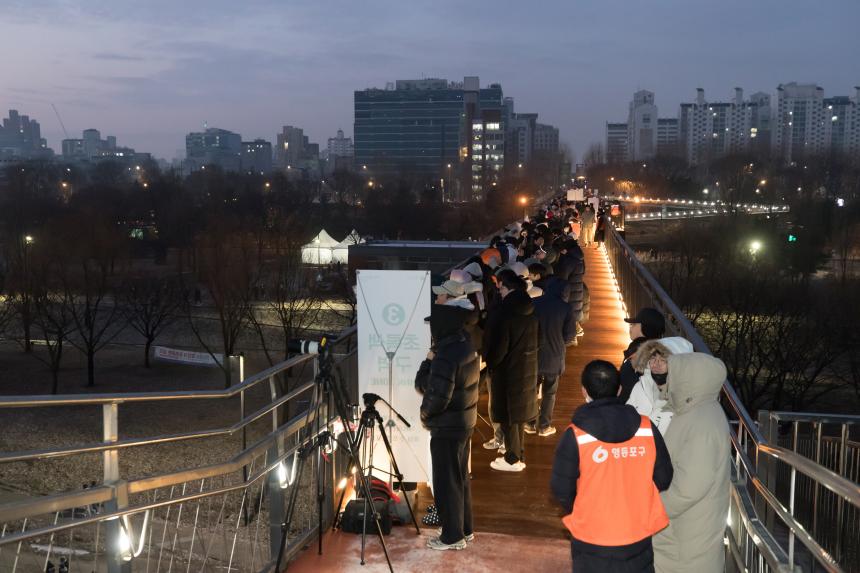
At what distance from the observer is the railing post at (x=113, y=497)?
4.36m

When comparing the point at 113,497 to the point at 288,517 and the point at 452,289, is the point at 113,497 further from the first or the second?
the point at 452,289

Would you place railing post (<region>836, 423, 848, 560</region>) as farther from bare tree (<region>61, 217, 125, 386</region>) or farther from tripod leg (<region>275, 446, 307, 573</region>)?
bare tree (<region>61, 217, 125, 386</region>)

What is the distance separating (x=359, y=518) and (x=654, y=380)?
255 centimetres

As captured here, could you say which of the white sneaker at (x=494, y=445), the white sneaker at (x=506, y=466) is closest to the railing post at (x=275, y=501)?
the white sneaker at (x=506, y=466)

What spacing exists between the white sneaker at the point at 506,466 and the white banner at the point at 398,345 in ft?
3.17

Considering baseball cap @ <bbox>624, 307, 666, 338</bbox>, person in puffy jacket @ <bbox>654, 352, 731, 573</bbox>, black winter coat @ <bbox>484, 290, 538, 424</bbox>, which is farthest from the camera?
black winter coat @ <bbox>484, 290, 538, 424</bbox>

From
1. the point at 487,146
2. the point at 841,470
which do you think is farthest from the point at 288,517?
the point at 487,146

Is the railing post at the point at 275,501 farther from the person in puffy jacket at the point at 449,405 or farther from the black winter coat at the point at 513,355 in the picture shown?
the black winter coat at the point at 513,355

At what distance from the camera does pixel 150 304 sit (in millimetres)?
45500

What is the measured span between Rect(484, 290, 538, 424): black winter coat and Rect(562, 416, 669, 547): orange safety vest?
3.33 meters

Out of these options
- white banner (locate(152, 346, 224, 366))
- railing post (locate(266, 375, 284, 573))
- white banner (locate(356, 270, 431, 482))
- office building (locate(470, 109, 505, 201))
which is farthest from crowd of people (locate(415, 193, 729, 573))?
office building (locate(470, 109, 505, 201))

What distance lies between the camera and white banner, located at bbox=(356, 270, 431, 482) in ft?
22.0

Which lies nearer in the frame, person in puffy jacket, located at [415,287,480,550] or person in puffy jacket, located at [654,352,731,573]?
person in puffy jacket, located at [654,352,731,573]

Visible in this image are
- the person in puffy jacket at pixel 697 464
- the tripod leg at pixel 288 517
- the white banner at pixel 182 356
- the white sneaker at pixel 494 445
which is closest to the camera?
the person in puffy jacket at pixel 697 464
